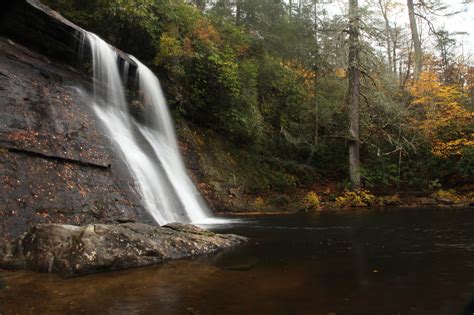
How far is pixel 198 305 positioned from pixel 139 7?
13.1m

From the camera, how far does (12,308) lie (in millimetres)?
3625

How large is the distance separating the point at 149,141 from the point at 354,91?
1058 cm

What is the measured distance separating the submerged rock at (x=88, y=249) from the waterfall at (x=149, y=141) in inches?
133

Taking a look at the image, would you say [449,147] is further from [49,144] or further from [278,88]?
[49,144]

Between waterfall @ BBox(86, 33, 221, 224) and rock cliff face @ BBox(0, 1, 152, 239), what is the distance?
0.56 m

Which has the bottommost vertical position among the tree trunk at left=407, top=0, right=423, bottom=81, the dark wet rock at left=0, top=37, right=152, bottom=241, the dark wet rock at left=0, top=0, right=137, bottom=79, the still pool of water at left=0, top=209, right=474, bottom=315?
the still pool of water at left=0, top=209, right=474, bottom=315

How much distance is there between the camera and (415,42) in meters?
22.3

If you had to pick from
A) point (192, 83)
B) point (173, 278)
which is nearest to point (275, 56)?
point (192, 83)

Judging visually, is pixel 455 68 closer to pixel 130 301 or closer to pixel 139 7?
pixel 139 7

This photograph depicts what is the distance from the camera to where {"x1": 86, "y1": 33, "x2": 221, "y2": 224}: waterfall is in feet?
34.6

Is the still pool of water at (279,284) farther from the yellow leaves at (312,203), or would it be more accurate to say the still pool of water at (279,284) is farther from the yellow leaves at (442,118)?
the yellow leaves at (442,118)

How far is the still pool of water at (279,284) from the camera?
3.67 meters

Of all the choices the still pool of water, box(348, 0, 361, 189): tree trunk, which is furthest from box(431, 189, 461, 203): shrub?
the still pool of water

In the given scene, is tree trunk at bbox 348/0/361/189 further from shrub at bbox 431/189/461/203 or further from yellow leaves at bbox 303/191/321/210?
shrub at bbox 431/189/461/203
